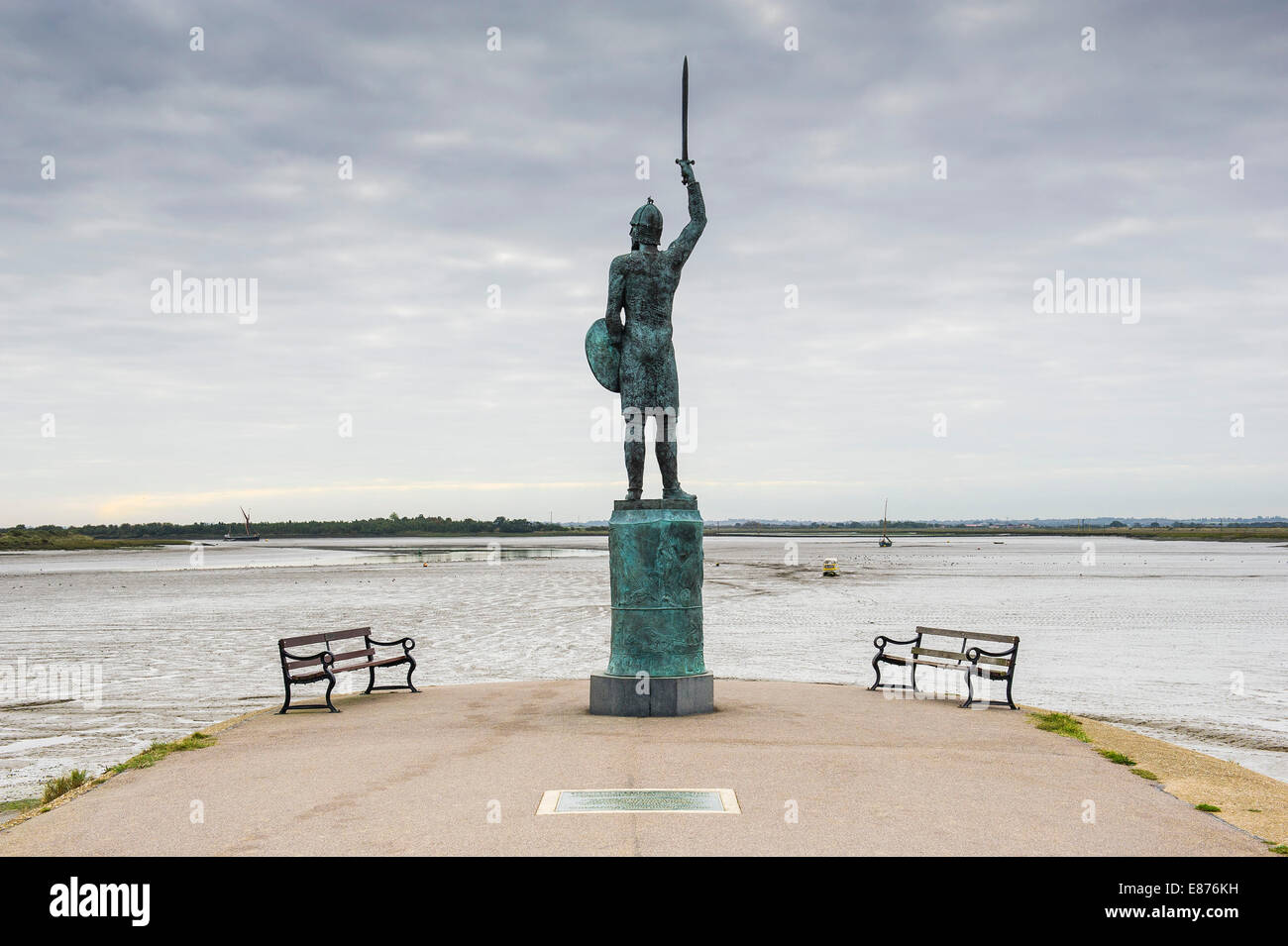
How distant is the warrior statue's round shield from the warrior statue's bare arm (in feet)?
3.65

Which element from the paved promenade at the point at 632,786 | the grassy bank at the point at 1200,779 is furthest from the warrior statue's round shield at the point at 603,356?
the grassy bank at the point at 1200,779

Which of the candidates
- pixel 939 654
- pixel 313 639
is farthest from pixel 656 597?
pixel 313 639

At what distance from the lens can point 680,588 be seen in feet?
37.0

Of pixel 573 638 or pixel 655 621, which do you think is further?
pixel 573 638

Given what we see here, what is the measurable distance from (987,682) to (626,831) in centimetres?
1179

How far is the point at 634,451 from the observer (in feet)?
38.5

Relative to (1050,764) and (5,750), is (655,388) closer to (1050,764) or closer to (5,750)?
(1050,764)

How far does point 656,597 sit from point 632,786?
351 centimetres

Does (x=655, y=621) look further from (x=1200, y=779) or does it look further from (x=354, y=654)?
(x=1200, y=779)

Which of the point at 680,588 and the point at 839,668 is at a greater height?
the point at 680,588

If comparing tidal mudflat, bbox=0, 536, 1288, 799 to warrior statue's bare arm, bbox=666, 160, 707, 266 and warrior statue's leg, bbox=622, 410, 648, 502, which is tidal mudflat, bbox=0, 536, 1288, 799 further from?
warrior statue's bare arm, bbox=666, 160, 707, 266

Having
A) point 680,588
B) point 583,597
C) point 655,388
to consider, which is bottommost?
point 583,597

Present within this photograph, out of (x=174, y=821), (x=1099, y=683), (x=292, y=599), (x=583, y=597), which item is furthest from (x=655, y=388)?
(x=292, y=599)

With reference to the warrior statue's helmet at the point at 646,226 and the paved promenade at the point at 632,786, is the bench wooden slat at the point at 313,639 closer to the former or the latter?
the paved promenade at the point at 632,786
